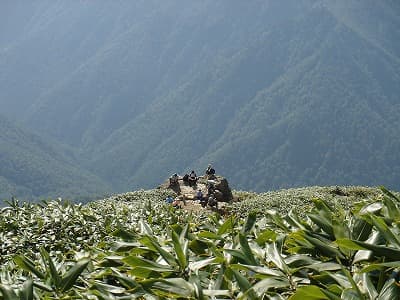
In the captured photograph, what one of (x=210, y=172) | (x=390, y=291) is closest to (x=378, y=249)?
(x=390, y=291)

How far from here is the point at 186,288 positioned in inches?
84.0

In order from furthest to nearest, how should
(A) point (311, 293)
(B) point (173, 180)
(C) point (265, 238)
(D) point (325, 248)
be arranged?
(B) point (173, 180) → (C) point (265, 238) → (D) point (325, 248) → (A) point (311, 293)

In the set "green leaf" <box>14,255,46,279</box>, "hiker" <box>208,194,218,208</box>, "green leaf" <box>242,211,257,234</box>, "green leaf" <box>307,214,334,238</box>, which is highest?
"hiker" <box>208,194,218,208</box>

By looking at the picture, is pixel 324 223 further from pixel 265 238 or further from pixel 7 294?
pixel 7 294

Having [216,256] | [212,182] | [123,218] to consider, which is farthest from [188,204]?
[216,256]

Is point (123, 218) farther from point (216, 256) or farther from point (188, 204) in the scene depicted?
point (188, 204)

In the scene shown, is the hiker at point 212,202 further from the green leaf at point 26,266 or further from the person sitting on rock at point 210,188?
the green leaf at point 26,266

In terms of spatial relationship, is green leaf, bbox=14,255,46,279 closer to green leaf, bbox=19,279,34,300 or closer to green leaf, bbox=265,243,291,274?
green leaf, bbox=19,279,34,300

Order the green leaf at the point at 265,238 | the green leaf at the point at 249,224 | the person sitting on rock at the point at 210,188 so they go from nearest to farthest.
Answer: the green leaf at the point at 265,238, the green leaf at the point at 249,224, the person sitting on rock at the point at 210,188

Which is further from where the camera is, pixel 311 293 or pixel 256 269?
pixel 256 269

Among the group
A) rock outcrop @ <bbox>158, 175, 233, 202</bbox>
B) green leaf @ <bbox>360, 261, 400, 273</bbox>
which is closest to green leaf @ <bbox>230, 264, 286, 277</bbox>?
green leaf @ <bbox>360, 261, 400, 273</bbox>

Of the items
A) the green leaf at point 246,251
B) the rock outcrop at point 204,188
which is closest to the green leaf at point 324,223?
the green leaf at point 246,251

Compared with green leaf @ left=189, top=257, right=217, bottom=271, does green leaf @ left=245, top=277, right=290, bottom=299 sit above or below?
below

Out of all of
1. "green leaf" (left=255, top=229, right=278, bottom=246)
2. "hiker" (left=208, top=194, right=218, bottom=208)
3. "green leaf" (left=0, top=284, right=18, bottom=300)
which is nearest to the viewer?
"green leaf" (left=0, top=284, right=18, bottom=300)
